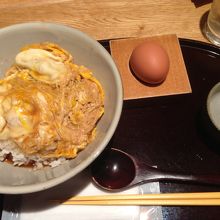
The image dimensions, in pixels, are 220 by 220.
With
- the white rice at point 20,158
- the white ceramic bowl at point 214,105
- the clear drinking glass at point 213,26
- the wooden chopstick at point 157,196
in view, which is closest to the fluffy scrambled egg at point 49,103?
the white rice at point 20,158

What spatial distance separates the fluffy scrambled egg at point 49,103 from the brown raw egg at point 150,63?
0.67 ft

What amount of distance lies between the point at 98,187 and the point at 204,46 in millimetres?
700

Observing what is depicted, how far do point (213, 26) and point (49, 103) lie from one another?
0.80 meters

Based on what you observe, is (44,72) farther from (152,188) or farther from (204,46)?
(204,46)

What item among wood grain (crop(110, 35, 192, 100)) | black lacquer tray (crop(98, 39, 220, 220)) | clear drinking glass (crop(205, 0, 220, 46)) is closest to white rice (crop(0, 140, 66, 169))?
black lacquer tray (crop(98, 39, 220, 220))

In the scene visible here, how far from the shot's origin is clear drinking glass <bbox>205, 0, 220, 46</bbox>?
1.37 meters

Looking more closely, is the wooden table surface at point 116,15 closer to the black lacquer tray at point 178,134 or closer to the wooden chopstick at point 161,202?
the black lacquer tray at point 178,134

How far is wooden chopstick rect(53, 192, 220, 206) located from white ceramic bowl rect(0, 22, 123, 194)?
14cm

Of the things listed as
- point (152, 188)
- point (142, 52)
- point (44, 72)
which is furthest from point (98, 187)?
point (142, 52)

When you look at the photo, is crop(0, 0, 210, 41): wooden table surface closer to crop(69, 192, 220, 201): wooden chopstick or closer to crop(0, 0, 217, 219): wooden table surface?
crop(0, 0, 217, 219): wooden table surface

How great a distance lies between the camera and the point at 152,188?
109cm

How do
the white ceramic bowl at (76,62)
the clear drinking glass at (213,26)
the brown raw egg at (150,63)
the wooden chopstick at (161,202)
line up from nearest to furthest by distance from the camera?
the white ceramic bowl at (76,62), the wooden chopstick at (161,202), the brown raw egg at (150,63), the clear drinking glass at (213,26)

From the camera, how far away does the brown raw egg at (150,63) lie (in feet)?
3.91

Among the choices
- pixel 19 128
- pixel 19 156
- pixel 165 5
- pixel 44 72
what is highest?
pixel 165 5
